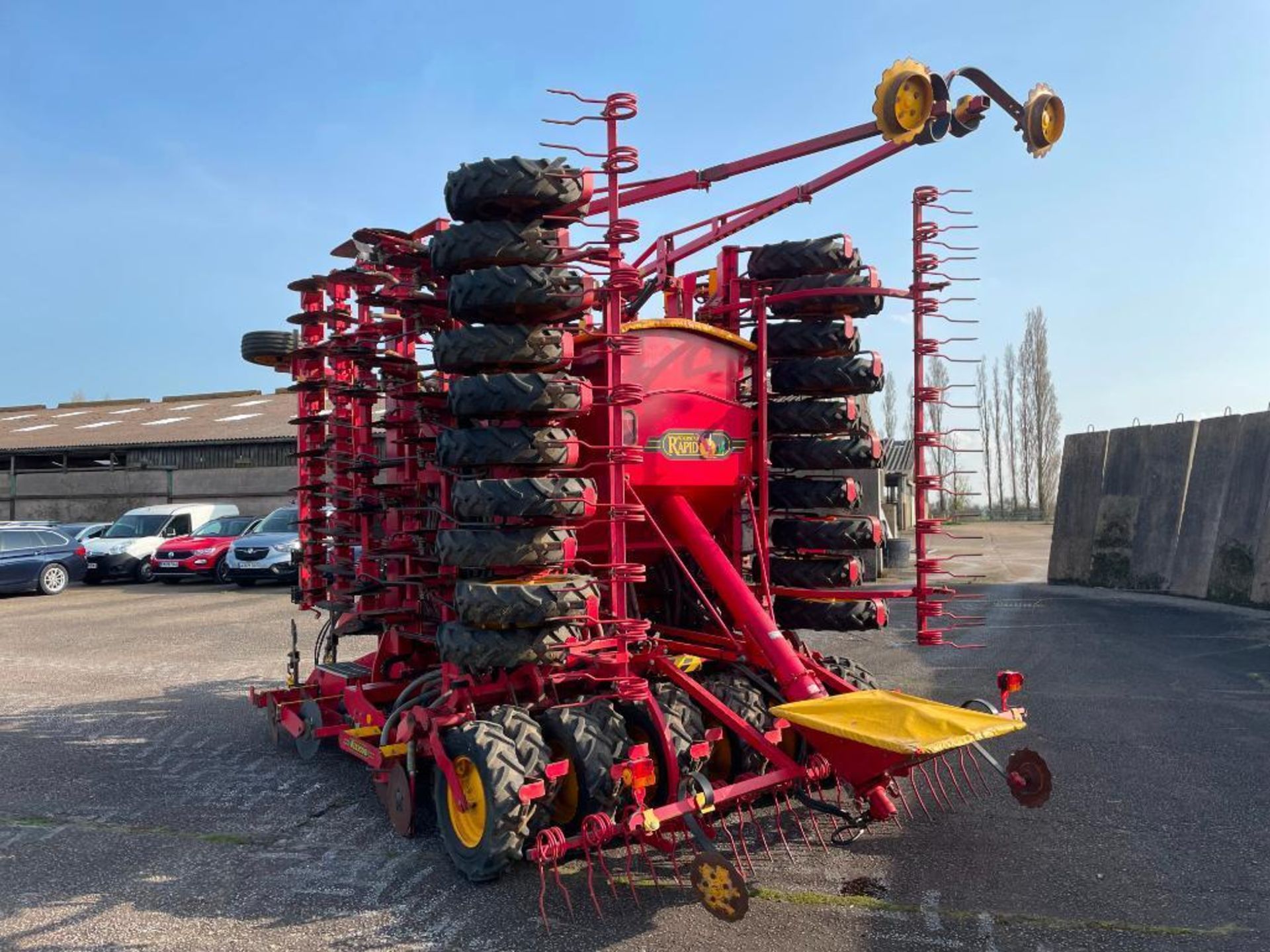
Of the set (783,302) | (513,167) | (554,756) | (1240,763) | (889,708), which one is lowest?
(1240,763)

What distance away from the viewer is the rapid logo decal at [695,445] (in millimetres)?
5688

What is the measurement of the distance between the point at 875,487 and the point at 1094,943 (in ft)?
50.1

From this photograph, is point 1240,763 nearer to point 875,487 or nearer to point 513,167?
point 513,167

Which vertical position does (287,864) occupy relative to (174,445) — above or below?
below

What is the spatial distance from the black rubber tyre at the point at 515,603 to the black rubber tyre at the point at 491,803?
0.52m

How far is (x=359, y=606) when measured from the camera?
6.88 m

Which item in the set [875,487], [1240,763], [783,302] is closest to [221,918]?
[783,302]

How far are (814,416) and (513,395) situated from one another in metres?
2.28

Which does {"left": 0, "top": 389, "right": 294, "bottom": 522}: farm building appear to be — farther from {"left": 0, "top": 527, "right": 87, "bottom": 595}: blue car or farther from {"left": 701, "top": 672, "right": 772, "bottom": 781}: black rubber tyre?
{"left": 701, "top": 672, "right": 772, "bottom": 781}: black rubber tyre

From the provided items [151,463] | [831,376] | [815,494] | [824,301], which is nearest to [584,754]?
[815,494]

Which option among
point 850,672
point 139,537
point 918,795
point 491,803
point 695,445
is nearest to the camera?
point 491,803

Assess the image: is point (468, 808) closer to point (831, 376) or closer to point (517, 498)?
point (517, 498)

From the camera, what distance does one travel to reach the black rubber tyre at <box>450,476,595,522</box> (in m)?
4.71

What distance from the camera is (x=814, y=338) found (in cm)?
627
